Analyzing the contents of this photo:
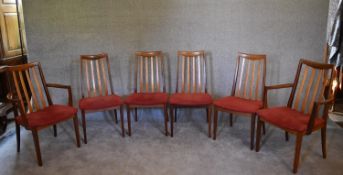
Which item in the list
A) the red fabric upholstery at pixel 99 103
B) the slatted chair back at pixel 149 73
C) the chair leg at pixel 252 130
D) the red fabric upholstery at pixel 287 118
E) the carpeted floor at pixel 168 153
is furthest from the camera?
the slatted chair back at pixel 149 73

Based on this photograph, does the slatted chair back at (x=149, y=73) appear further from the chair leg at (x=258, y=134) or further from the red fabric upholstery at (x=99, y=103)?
the chair leg at (x=258, y=134)

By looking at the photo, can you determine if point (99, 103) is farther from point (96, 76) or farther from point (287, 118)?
point (287, 118)

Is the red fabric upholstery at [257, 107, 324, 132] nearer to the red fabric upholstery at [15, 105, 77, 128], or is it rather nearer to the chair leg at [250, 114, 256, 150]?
the chair leg at [250, 114, 256, 150]

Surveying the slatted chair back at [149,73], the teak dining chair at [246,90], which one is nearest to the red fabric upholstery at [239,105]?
the teak dining chair at [246,90]

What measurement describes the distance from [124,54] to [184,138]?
121 cm

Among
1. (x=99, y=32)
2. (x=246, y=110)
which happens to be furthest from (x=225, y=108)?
(x=99, y=32)

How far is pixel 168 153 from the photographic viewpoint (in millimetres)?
3080

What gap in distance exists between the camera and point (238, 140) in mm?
3354

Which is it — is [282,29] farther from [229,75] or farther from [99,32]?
[99,32]

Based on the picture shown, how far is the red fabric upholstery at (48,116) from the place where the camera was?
285cm

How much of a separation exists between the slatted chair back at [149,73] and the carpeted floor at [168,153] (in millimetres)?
449

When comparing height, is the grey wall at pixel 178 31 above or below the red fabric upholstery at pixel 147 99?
above

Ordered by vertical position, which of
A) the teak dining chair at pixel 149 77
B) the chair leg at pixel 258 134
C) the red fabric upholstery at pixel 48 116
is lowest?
the chair leg at pixel 258 134

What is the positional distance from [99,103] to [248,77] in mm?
1705
